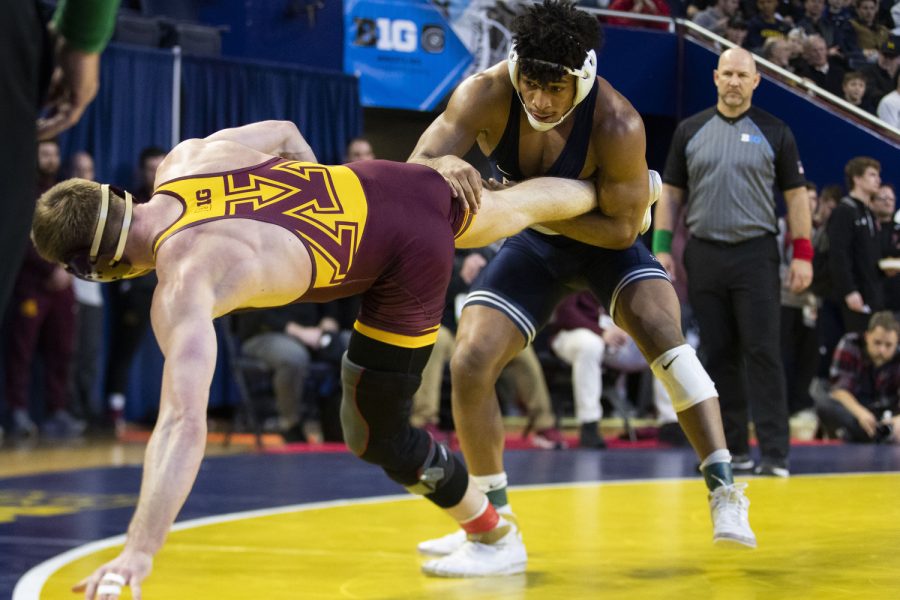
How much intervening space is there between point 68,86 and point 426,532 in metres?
2.44

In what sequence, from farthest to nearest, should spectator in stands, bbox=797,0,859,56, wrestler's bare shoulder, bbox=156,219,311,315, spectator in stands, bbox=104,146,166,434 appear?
spectator in stands, bbox=797,0,859,56
spectator in stands, bbox=104,146,166,434
wrestler's bare shoulder, bbox=156,219,311,315

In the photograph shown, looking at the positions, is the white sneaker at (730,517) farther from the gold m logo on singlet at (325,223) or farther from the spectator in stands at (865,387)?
the spectator in stands at (865,387)

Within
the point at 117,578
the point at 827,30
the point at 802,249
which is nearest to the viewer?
the point at 117,578

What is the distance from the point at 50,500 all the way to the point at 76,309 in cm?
309

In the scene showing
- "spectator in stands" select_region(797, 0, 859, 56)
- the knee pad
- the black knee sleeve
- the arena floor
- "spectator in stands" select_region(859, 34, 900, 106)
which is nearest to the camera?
the black knee sleeve

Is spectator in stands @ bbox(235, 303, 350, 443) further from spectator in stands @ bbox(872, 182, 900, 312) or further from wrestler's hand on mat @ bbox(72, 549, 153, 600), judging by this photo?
wrestler's hand on mat @ bbox(72, 549, 153, 600)

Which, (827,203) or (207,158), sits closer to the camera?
(207,158)

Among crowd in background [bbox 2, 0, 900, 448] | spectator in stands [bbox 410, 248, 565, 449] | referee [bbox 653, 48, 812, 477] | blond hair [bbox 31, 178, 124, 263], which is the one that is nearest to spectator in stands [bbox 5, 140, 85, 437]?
crowd in background [bbox 2, 0, 900, 448]

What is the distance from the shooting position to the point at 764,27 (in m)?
11.4

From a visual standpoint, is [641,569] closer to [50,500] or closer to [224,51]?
[50,500]

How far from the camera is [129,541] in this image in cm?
216

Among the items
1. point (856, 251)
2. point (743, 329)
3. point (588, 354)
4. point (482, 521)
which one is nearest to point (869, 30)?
point (856, 251)

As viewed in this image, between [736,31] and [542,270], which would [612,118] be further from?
[736,31]

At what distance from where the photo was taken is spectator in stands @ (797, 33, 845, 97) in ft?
36.1
